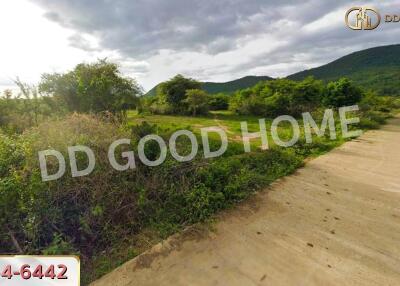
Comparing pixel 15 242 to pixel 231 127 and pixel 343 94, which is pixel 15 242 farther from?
pixel 343 94

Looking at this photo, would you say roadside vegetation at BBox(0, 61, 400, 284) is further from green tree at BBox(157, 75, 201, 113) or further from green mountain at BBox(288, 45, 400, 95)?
green mountain at BBox(288, 45, 400, 95)

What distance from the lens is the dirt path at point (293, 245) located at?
2436 millimetres

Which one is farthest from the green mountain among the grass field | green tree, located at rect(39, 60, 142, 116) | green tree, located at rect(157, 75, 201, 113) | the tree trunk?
the tree trunk

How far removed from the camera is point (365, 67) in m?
60.2

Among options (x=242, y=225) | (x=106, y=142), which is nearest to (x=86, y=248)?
(x=106, y=142)

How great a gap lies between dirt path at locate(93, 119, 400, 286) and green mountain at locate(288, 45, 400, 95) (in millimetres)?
50387

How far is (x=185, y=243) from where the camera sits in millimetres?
2990

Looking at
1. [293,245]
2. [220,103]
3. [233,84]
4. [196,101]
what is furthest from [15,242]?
[233,84]

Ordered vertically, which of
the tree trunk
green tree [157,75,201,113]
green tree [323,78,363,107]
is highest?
green tree [157,75,201,113]

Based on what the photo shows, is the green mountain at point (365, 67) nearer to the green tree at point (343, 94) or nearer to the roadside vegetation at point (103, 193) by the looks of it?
the green tree at point (343, 94)

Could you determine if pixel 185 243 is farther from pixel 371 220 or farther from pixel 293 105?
pixel 293 105

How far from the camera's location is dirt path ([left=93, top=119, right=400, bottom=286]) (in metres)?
2.44

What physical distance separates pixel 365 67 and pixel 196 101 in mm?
62070

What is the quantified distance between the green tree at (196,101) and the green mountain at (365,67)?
40331 mm
